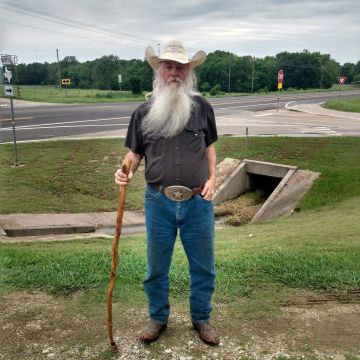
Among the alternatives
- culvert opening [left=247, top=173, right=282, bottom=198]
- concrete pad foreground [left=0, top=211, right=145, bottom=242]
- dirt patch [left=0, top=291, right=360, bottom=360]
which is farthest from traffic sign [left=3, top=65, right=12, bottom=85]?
dirt patch [left=0, top=291, right=360, bottom=360]

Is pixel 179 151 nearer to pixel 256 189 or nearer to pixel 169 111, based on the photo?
pixel 169 111

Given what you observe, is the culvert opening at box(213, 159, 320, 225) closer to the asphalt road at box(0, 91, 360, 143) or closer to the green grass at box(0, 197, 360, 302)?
the green grass at box(0, 197, 360, 302)

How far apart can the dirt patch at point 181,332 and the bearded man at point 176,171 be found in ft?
0.50

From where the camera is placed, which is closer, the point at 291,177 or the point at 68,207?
the point at 68,207

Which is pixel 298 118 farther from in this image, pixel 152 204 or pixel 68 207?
pixel 152 204

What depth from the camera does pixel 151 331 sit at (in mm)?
3424

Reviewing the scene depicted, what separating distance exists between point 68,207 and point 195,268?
863 cm

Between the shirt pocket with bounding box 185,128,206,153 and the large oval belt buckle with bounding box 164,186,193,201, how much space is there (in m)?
0.30

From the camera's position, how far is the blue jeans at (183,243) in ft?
10.7

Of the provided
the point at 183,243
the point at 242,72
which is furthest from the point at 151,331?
the point at 242,72

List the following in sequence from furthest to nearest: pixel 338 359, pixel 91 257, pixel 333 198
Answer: pixel 333 198
pixel 91 257
pixel 338 359

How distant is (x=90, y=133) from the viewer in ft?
64.8

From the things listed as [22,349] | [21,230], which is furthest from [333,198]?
[22,349]

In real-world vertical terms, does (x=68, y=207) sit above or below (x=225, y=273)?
below
